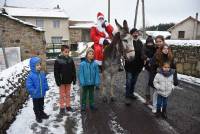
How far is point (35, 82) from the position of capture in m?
5.51

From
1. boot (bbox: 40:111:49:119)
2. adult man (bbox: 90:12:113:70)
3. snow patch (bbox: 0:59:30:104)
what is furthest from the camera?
adult man (bbox: 90:12:113:70)

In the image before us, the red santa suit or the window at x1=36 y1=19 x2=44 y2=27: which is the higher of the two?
the window at x1=36 y1=19 x2=44 y2=27

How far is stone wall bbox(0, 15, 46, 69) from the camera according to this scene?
12.6 meters

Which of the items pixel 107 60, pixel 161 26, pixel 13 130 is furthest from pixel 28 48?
pixel 161 26

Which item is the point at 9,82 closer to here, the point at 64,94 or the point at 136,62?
the point at 64,94

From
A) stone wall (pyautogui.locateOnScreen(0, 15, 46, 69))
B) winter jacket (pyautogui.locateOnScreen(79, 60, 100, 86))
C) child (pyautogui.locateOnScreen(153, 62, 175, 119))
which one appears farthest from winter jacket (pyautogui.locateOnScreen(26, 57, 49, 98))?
stone wall (pyautogui.locateOnScreen(0, 15, 46, 69))

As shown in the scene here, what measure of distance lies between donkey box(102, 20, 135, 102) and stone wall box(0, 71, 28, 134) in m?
2.46

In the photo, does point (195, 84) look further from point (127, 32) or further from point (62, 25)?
point (62, 25)

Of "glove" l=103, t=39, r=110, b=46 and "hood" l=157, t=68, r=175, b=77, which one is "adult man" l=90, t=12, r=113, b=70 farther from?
"hood" l=157, t=68, r=175, b=77

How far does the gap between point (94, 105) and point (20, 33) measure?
7.75 metres

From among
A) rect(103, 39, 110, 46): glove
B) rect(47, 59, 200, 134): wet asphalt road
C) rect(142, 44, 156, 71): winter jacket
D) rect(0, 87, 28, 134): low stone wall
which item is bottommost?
rect(47, 59, 200, 134): wet asphalt road

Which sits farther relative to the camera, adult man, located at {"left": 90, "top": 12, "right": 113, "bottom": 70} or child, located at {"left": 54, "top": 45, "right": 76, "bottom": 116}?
adult man, located at {"left": 90, "top": 12, "right": 113, "bottom": 70}

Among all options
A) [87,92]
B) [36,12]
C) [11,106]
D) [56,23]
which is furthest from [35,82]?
[36,12]

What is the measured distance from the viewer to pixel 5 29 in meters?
12.6
